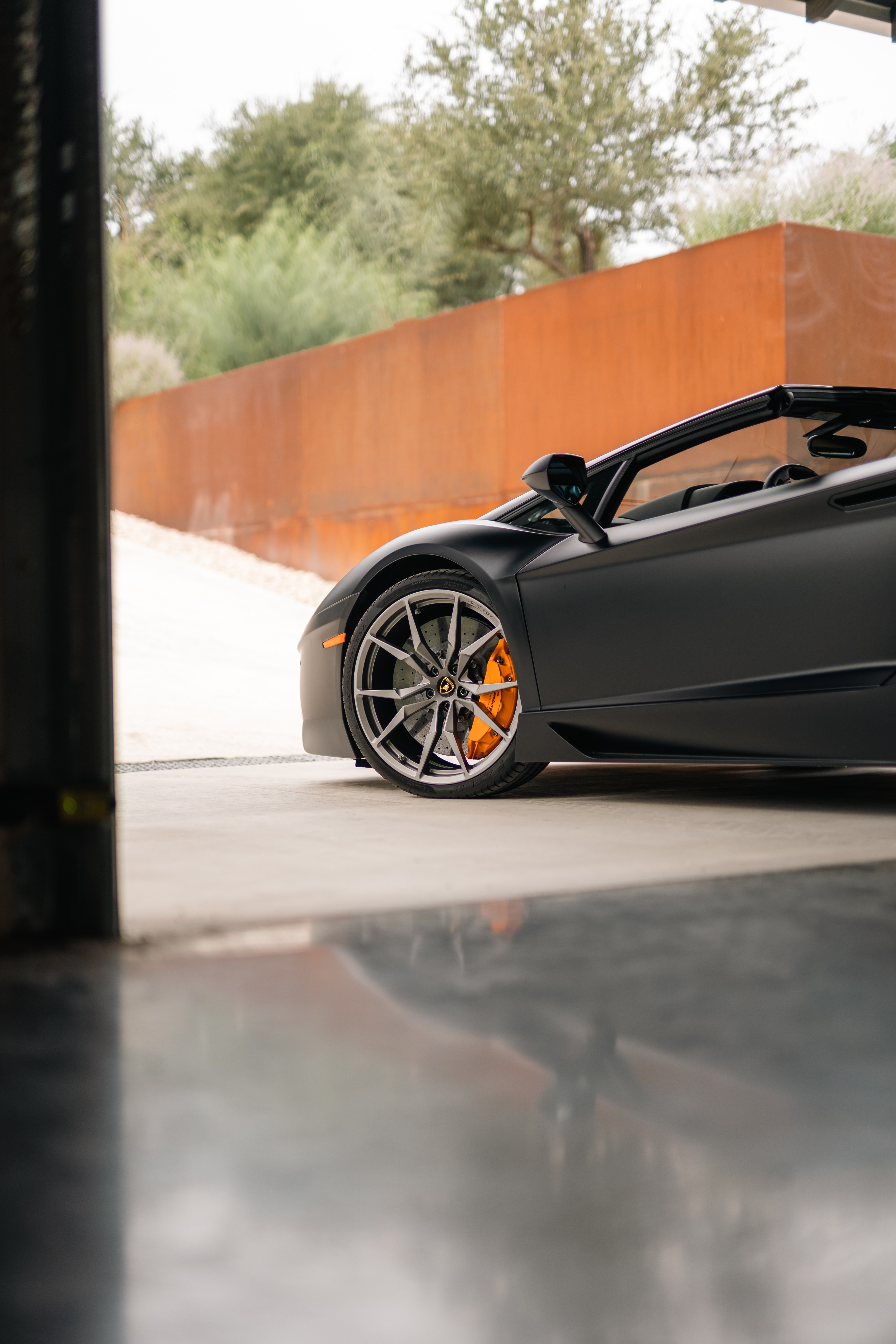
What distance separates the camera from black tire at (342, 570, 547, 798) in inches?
185

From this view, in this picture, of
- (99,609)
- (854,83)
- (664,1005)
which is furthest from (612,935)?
(854,83)

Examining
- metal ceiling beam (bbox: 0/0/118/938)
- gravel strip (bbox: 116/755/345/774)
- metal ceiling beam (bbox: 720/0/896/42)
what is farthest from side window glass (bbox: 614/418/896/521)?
metal ceiling beam (bbox: 720/0/896/42)

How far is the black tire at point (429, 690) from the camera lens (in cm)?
470

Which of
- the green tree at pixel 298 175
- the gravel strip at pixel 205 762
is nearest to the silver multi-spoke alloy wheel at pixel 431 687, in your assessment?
the gravel strip at pixel 205 762

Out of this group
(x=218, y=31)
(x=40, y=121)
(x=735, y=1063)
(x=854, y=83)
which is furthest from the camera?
(x=218, y=31)

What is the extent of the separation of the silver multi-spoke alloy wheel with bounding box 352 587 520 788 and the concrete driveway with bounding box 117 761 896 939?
6.4 inches

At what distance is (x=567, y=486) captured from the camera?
14.6 feet

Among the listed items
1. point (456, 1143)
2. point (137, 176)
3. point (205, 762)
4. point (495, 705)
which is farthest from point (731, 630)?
point (137, 176)

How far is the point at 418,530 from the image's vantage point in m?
4.89

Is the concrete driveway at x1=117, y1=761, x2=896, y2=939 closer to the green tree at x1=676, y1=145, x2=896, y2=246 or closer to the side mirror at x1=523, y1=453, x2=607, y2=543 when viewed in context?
the side mirror at x1=523, y1=453, x2=607, y2=543

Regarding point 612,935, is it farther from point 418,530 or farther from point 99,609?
point 418,530

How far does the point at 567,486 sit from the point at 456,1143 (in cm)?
313

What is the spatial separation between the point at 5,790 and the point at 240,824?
171cm

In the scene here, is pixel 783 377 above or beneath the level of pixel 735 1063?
above
